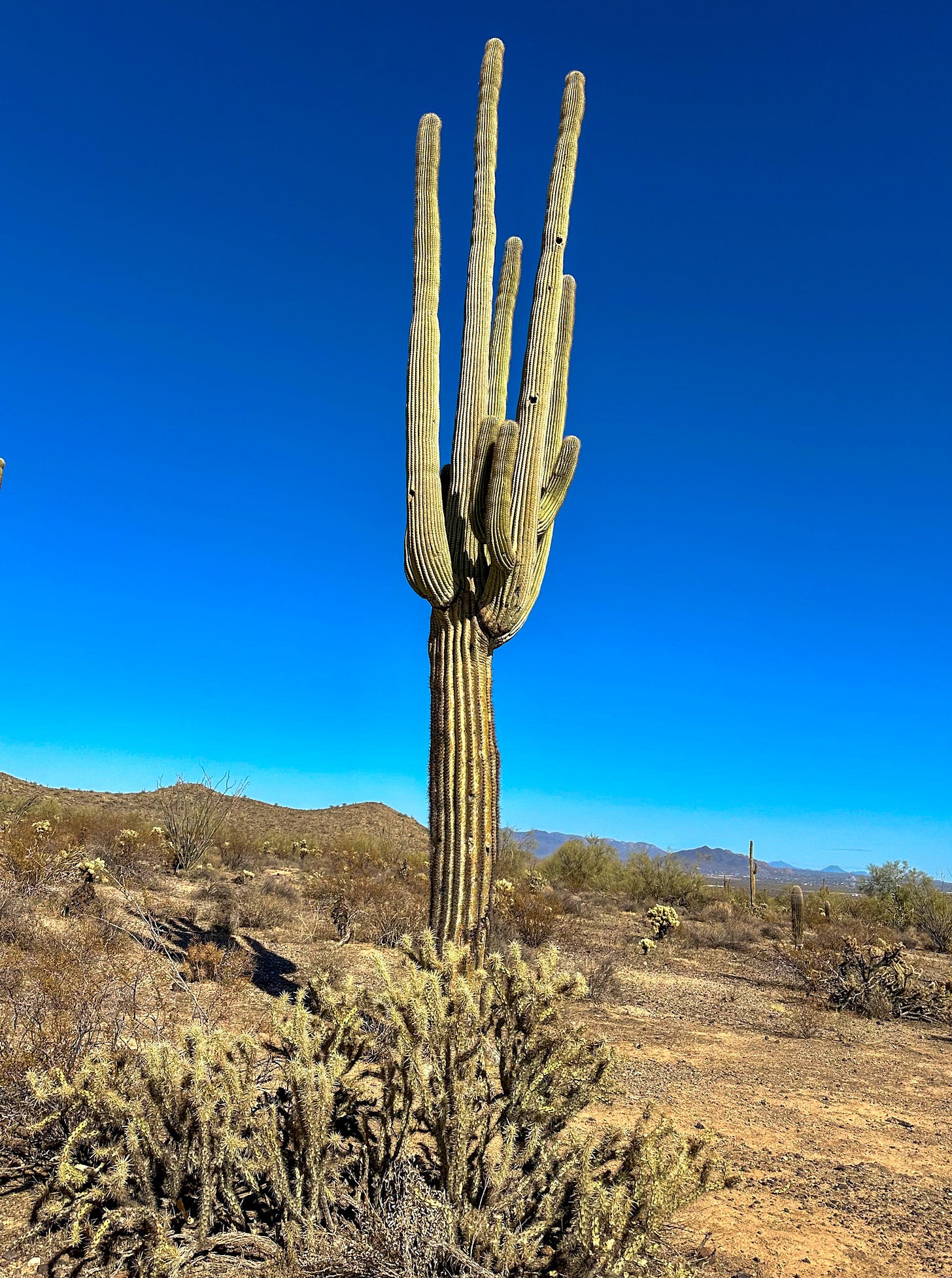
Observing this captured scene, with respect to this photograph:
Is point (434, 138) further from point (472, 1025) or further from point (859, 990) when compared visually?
point (859, 990)

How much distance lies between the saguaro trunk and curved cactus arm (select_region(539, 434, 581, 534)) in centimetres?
139

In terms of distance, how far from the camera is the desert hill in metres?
27.7

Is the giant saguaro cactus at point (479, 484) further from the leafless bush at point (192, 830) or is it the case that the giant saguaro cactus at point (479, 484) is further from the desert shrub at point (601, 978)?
the leafless bush at point (192, 830)

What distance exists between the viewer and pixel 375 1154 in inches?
120

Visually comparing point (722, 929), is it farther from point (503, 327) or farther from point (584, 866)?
point (503, 327)

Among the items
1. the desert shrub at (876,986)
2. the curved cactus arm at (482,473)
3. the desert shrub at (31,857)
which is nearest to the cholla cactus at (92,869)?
the desert shrub at (31,857)

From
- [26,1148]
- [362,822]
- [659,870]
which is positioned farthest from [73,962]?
[362,822]

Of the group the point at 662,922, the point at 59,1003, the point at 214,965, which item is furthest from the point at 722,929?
the point at 59,1003

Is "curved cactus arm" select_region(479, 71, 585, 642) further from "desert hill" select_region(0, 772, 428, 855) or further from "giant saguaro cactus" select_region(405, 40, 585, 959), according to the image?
"desert hill" select_region(0, 772, 428, 855)

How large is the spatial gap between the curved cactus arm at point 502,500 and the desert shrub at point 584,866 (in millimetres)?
13927

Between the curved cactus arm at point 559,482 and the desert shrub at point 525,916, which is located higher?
the curved cactus arm at point 559,482

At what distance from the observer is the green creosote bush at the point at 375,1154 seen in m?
2.64

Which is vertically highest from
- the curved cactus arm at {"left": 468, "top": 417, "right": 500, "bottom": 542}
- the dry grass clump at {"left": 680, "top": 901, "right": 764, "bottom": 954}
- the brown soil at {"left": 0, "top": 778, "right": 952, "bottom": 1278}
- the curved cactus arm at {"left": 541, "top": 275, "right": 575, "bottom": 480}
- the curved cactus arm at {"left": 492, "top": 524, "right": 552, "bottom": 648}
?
the curved cactus arm at {"left": 541, "top": 275, "right": 575, "bottom": 480}

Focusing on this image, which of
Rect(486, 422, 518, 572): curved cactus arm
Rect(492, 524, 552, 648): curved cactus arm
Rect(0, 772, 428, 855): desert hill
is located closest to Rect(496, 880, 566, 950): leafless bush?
Rect(492, 524, 552, 648): curved cactus arm
